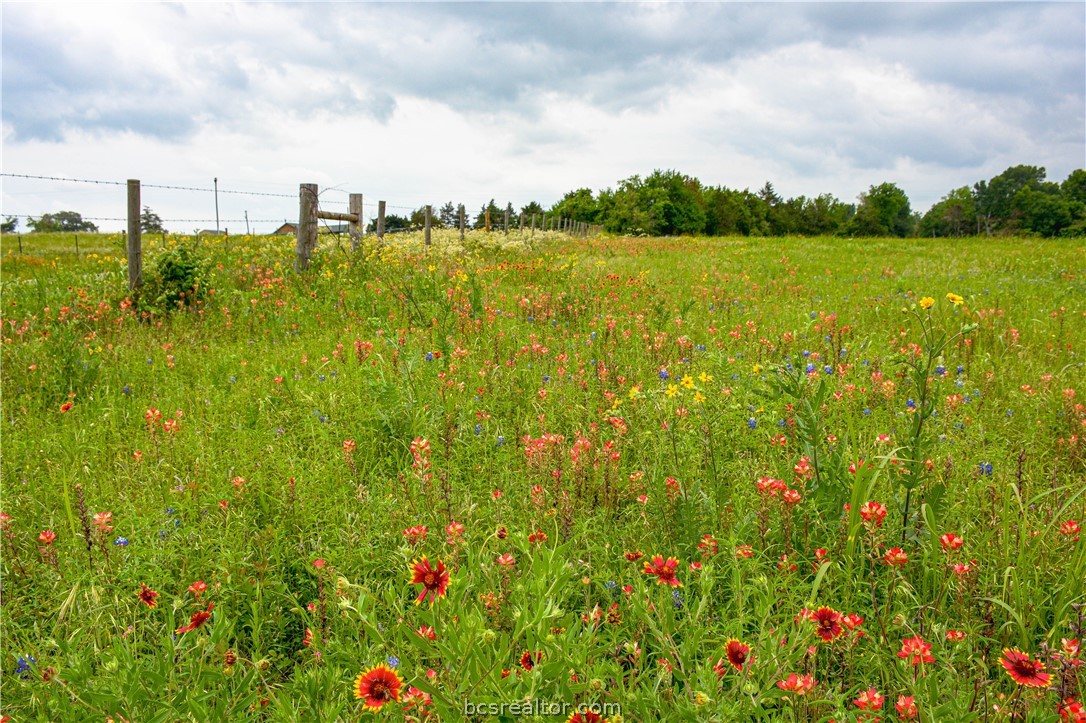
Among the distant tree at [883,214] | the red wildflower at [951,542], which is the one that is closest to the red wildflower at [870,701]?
the red wildflower at [951,542]

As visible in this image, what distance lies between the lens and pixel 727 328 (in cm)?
591

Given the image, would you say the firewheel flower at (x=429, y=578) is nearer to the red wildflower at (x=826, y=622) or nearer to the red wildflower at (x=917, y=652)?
the red wildflower at (x=826, y=622)

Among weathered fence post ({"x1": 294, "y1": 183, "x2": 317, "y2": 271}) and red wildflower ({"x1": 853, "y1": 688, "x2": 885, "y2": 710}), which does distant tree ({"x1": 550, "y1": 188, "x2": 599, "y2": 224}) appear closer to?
weathered fence post ({"x1": 294, "y1": 183, "x2": 317, "y2": 271})

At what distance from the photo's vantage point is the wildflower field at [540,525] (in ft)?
4.62

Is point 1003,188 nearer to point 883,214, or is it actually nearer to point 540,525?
point 883,214

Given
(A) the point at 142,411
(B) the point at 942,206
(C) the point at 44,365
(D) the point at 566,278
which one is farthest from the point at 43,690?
(B) the point at 942,206

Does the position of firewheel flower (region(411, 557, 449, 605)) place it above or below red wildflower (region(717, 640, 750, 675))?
above

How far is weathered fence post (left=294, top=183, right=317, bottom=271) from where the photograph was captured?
890 cm

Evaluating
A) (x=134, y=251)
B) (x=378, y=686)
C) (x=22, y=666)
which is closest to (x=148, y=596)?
(x=22, y=666)

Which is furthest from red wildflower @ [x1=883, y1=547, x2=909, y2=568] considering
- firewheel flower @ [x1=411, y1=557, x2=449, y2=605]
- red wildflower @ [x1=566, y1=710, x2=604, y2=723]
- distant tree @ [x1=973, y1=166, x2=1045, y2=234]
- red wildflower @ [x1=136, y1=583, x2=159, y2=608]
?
distant tree @ [x1=973, y1=166, x2=1045, y2=234]

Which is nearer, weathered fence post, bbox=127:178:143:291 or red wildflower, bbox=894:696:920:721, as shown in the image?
red wildflower, bbox=894:696:920:721

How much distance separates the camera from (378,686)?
1.18m

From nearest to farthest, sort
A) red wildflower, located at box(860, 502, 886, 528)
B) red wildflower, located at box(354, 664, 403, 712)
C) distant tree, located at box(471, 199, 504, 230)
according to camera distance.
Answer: red wildflower, located at box(354, 664, 403, 712), red wildflower, located at box(860, 502, 886, 528), distant tree, located at box(471, 199, 504, 230)

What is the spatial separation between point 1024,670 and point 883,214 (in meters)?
124
